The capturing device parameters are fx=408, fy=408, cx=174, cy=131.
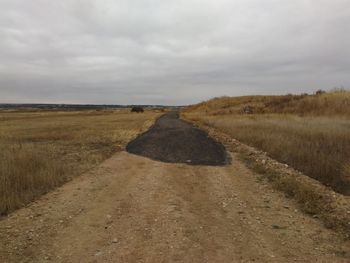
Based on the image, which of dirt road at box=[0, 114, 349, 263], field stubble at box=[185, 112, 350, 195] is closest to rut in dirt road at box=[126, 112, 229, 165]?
field stubble at box=[185, 112, 350, 195]

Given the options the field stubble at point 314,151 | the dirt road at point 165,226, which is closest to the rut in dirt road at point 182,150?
the field stubble at point 314,151

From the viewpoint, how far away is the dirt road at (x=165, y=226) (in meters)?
5.79

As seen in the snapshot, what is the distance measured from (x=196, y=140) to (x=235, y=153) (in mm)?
4159

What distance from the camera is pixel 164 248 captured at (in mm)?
5945

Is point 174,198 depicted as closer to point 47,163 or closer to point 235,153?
point 47,163

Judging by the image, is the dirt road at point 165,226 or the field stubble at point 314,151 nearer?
the dirt road at point 165,226

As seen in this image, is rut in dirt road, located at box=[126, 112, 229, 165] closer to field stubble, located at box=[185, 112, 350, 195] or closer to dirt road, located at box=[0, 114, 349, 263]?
field stubble, located at box=[185, 112, 350, 195]

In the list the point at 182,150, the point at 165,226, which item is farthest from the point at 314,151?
the point at 165,226

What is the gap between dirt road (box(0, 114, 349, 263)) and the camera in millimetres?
5789

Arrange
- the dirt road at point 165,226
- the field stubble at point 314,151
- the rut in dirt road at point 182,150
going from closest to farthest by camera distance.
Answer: the dirt road at point 165,226 < the field stubble at point 314,151 < the rut in dirt road at point 182,150

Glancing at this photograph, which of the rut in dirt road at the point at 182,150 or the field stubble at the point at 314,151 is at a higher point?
the field stubble at the point at 314,151

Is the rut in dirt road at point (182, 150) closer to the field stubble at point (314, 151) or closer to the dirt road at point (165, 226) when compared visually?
the field stubble at point (314, 151)

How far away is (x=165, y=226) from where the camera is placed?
274 inches

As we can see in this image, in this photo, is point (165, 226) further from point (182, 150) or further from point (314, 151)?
point (182, 150)
